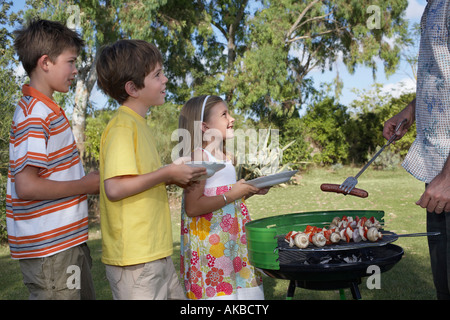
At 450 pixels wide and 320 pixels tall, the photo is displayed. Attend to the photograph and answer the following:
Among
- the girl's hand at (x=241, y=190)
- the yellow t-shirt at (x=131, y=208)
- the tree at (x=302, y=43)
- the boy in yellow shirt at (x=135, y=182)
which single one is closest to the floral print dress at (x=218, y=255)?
the girl's hand at (x=241, y=190)

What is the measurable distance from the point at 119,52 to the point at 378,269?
4.58 ft

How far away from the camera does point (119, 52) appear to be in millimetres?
2008

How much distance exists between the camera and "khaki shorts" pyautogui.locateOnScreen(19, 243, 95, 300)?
6.16 feet

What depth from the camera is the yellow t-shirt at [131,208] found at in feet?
6.02

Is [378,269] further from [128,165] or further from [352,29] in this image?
[352,29]

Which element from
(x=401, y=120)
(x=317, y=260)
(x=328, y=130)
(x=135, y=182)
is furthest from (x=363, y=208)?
(x=328, y=130)

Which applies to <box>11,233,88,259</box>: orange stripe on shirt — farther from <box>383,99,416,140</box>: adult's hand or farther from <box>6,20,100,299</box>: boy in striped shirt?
<box>383,99,416,140</box>: adult's hand

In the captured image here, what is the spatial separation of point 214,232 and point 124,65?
0.99 m

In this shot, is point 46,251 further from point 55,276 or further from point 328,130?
point 328,130

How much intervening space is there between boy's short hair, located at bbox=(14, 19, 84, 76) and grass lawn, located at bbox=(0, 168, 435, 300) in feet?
8.97

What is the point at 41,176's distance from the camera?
188cm

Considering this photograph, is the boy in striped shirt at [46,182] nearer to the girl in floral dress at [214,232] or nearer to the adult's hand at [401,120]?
the girl in floral dress at [214,232]

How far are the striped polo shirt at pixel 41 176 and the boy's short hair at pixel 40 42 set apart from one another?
0.44 feet

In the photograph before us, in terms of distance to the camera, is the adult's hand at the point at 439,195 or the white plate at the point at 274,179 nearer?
the adult's hand at the point at 439,195
